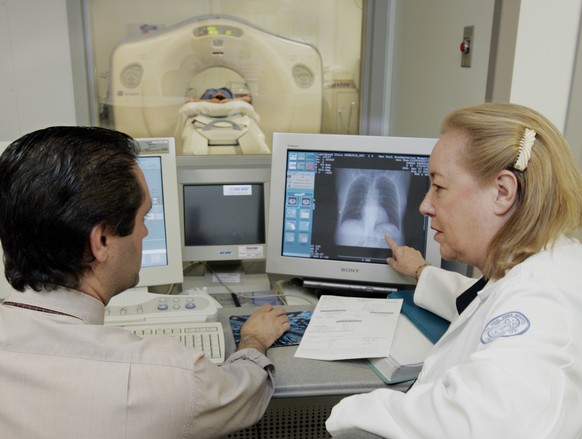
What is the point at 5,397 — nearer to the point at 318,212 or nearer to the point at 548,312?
the point at 548,312

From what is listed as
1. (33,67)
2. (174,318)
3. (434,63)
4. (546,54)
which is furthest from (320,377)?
(33,67)

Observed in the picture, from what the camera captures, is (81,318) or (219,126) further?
(219,126)

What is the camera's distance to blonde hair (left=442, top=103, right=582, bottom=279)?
3.23 ft

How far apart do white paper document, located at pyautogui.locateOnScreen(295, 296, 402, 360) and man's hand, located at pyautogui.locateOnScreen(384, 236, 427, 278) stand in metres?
0.12

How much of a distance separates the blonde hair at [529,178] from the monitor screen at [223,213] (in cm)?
96

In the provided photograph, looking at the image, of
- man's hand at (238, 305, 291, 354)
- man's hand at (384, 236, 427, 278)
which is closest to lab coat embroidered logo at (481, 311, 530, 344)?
man's hand at (238, 305, 291, 354)

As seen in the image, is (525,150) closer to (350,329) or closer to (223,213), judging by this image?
(350,329)

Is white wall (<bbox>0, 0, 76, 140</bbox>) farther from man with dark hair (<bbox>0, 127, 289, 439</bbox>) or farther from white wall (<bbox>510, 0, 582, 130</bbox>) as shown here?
white wall (<bbox>510, 0, 582, 130</bbox>)

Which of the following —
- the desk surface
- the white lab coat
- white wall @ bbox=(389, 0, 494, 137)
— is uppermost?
white wall @ bbox=(389, 0, 494, 137)

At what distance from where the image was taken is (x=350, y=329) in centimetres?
141

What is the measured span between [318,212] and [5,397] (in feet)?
3.45

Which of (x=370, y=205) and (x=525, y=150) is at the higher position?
(x=525, y=150)

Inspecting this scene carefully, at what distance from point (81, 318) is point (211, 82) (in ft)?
5.86

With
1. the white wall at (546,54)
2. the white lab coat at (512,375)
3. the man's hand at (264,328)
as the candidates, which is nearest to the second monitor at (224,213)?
the man's hand at (264,328)
